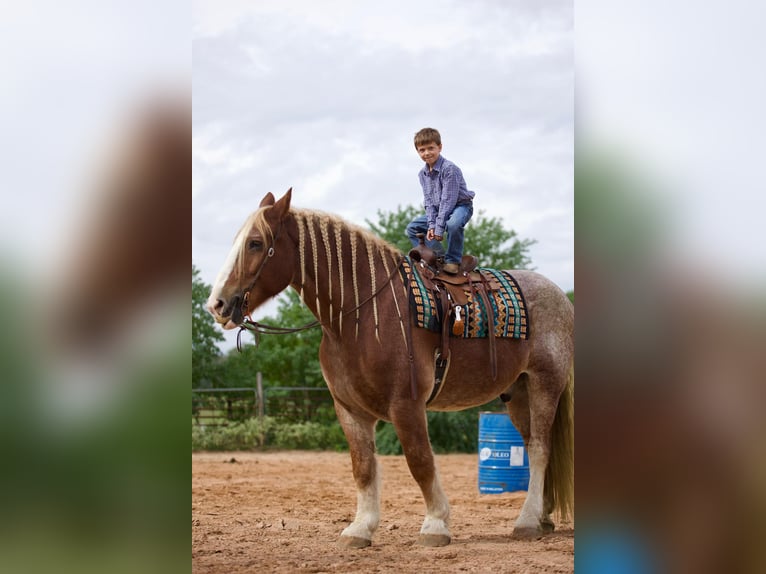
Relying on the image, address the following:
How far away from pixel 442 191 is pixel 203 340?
12241 millimetres

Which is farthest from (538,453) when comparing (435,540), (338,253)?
(338,253)

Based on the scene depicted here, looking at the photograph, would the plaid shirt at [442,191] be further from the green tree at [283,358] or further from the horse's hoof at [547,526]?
the green tree at [283,358]

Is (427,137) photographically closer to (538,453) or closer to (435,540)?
(538,453)

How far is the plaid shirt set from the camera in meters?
5.22

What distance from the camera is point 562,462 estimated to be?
564cm

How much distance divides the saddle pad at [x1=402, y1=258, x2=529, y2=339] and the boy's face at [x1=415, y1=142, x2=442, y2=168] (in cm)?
71

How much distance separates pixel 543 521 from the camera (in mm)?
5566

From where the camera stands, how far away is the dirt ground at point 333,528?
439 centimetres
